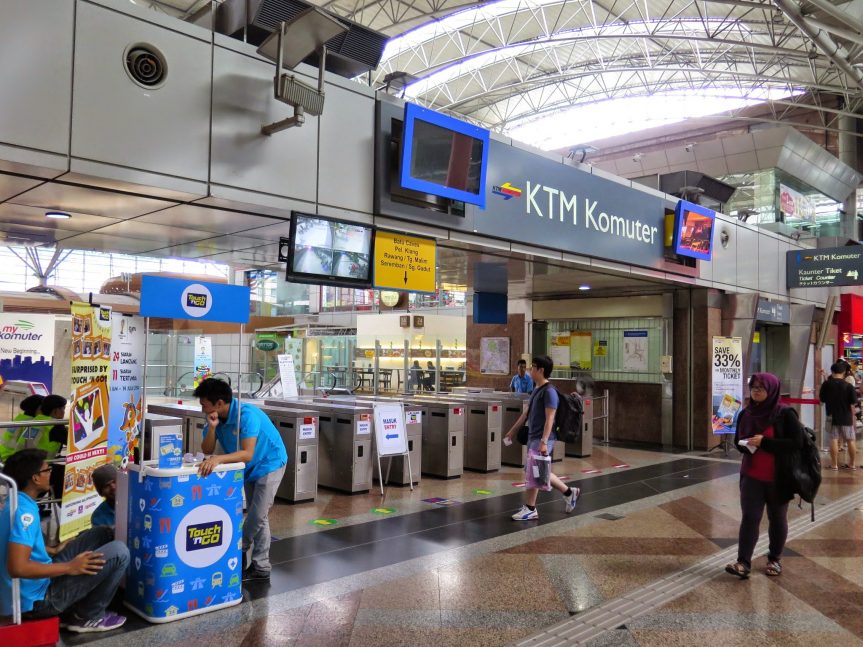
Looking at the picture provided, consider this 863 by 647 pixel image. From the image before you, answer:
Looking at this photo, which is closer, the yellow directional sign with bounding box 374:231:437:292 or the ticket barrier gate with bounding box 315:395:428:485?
the yellow directional sign with bounding box 374:231:437:292

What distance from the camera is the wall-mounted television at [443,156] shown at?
6965 millimetres

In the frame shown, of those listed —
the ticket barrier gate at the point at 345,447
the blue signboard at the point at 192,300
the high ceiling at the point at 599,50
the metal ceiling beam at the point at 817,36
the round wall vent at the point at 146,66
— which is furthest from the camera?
the high ceiling at the point at 599,50

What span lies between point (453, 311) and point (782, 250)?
1218cm

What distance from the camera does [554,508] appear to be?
7.74 m

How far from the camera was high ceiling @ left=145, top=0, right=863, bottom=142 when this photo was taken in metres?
21.8

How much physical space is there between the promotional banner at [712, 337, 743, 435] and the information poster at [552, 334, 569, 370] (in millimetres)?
3193

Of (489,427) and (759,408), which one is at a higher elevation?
(759,408)

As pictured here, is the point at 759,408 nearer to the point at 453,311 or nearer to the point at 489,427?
the point at 489,427

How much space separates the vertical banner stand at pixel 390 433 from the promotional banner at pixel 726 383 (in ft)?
22.7

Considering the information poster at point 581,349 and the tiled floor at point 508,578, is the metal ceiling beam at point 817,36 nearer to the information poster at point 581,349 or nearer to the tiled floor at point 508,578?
the information poster at point 581,349

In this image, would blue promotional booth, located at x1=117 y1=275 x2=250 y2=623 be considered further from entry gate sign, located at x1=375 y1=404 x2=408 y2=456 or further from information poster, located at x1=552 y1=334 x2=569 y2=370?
information poster, located at x1=552 y1=334 x2=569 y2=370

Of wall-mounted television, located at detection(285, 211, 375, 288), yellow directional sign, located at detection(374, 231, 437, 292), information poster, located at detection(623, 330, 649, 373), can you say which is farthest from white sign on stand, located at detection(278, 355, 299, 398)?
information poster, located at detection(623, 330, 649, 373)

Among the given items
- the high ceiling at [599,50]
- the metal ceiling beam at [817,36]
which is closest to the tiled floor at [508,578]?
the metal ceiling beam at [817,36]

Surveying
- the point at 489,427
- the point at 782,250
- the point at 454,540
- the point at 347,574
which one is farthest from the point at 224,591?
the point at 782,250
